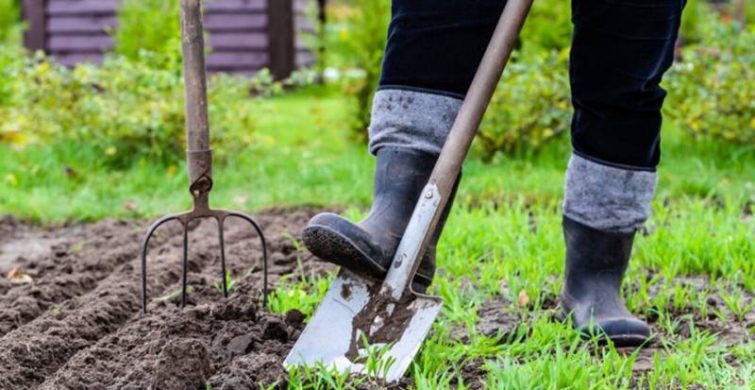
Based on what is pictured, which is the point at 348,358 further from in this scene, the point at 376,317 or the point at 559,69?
the point at 559,69

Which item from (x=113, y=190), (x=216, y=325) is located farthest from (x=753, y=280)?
(x=113, y=190)

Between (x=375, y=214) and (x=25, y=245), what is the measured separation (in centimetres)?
218

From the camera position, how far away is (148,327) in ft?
7.53

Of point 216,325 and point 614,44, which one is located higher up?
point 614,44

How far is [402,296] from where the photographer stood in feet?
6.66

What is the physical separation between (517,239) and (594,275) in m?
0.87

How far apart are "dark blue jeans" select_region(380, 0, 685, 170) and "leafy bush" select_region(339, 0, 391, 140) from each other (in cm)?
359

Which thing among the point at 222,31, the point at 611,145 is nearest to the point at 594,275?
the point at 611,145

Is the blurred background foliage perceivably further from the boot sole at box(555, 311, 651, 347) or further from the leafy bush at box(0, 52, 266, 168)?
the boot sole at box(555, 311, 651, 347)

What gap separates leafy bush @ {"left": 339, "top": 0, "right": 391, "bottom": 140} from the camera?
235 inches

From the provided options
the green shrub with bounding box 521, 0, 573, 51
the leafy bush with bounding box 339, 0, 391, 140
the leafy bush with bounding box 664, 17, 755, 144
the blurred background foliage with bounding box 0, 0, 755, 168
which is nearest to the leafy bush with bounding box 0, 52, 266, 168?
the blurred background foliage with bounding box 0, 0, 755, 168

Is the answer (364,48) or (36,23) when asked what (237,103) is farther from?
(36,23)

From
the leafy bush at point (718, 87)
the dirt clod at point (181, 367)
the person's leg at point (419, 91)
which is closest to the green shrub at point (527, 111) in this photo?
the leafy bush at point (718, 87)

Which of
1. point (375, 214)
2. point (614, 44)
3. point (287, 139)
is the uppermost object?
point (614, 44)
